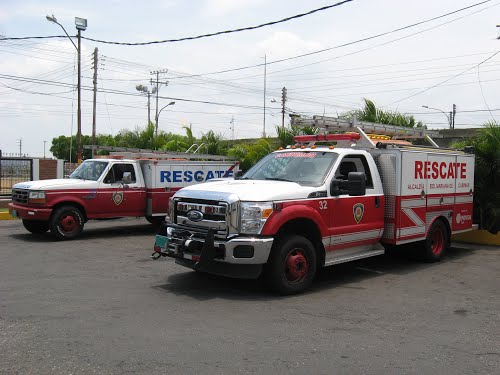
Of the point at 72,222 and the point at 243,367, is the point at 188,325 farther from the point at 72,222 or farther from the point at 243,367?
the point at 72,222

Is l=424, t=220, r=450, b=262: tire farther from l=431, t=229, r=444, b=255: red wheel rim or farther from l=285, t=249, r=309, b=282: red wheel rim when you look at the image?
l=285, t=249, r=309, b=282: red wheel rim

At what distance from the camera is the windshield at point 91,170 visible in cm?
1290

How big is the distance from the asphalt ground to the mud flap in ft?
1.49

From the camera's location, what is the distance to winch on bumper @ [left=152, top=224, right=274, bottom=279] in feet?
21.6

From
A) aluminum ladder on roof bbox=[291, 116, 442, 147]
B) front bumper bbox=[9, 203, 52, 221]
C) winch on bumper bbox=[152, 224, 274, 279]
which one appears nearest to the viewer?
winch on bumper bbox=[152, 224, 274, 279]

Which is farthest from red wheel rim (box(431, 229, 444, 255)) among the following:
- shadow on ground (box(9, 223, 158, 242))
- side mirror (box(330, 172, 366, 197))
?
shadow on ground (box(9, 223, 158, 242))

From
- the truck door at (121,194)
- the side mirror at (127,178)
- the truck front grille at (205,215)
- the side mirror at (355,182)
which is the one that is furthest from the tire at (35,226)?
the side mirror at (355,182)

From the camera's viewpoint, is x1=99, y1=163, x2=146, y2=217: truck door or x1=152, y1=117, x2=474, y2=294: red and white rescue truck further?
x1=99, y1=163, x2=146, y2=217: truck door

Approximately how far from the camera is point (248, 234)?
6668 mm

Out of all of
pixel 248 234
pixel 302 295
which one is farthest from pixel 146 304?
pixel 302 295

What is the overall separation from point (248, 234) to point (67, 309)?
235 cm

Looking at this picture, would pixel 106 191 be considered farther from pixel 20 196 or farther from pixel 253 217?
pixel 253 217

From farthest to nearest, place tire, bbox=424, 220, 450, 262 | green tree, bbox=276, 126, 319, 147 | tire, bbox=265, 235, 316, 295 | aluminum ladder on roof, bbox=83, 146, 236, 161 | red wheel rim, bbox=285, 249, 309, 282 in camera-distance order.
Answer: green tree, bbox=276, 126, 319, 147, aluminum ladder on roof, bbox=83, 146, 236, 161, tire, bbox=424, 220, 450, 262, red wheel rim, bbox=285, 249, 309, 282, tire, bbox=265, 235, 316, 295

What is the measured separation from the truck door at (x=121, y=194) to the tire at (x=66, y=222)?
0.65 metres
